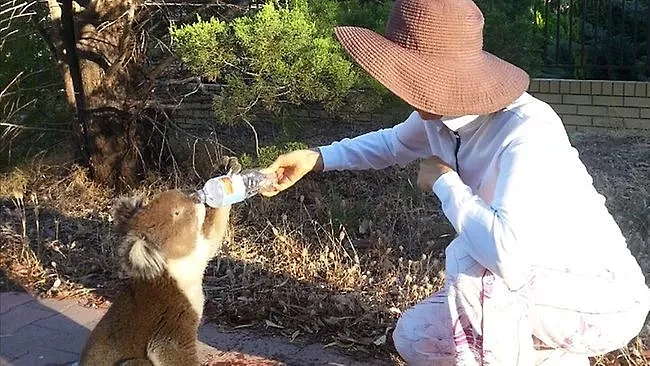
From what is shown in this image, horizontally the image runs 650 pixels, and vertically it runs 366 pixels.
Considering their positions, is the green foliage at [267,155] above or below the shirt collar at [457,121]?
below

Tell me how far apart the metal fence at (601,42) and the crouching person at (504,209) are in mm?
6044

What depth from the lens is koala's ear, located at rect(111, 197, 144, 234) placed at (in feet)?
10.0

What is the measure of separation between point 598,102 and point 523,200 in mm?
5965

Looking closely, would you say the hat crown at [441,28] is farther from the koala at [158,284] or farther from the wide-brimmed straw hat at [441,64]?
the koala at [158,284]

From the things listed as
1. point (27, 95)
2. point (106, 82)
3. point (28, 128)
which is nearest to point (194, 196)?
point (106, 82)

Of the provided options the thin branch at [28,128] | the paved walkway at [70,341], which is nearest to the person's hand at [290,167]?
the paved walkway at [70,341]

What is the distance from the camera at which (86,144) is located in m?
6.54

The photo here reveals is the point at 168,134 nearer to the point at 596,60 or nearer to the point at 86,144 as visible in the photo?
the point at 86,144

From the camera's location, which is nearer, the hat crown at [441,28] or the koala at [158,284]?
the hat crown at [441,28]

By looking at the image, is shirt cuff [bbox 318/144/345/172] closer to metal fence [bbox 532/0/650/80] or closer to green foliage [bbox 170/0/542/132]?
green foliage [bbox 170/0/542/132]

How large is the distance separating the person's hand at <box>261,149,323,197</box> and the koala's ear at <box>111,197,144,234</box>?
1.64 ft

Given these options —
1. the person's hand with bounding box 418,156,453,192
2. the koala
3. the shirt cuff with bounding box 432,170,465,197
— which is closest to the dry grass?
the koala

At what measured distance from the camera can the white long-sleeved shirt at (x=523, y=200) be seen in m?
2.32

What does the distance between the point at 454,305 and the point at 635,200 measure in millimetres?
3393
